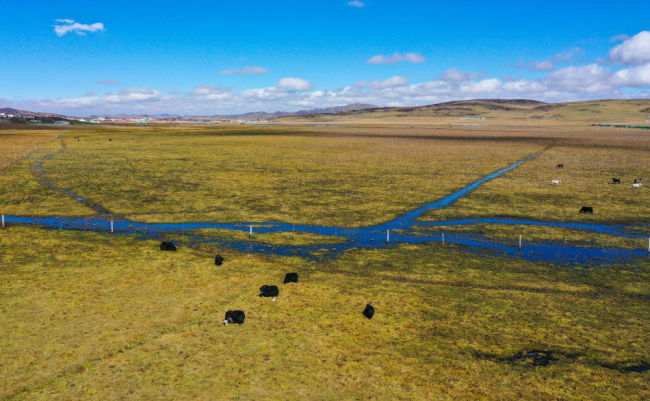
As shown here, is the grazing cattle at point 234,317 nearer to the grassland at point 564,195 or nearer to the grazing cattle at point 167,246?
the grazing cattle at point 167,246

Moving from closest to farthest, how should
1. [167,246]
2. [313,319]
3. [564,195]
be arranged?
1. [313,319]
2. [167,246]
3. [564,195]

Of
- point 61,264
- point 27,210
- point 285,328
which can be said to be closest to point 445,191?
point 285,328

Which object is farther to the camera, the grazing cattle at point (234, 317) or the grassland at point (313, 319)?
the grazing cattle at point (234, 317)

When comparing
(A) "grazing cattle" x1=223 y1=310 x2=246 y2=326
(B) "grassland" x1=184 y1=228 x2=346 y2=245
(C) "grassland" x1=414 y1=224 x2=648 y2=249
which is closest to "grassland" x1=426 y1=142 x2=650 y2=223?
(C) "grassland" x1=414 y1=224 x2=648 y2=249

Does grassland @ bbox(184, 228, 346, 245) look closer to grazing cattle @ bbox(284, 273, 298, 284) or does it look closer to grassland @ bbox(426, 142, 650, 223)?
grazing cattle @ bbox(284, 273, 298, 284)

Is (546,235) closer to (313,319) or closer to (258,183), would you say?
(313,319)

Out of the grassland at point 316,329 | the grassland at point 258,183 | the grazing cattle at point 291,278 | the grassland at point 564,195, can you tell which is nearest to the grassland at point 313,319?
the grassland at point 316,329

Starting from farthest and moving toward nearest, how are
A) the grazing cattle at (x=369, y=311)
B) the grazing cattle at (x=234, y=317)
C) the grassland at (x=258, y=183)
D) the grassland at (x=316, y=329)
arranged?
the grassland at (x=258, y=183) < the grazing cattle at (x=369, y=311) < the grazing cattle at (x=234, y=317) < the grassland at (x=316, y=329)

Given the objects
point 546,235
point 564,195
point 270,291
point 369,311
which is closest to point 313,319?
point 369,311
